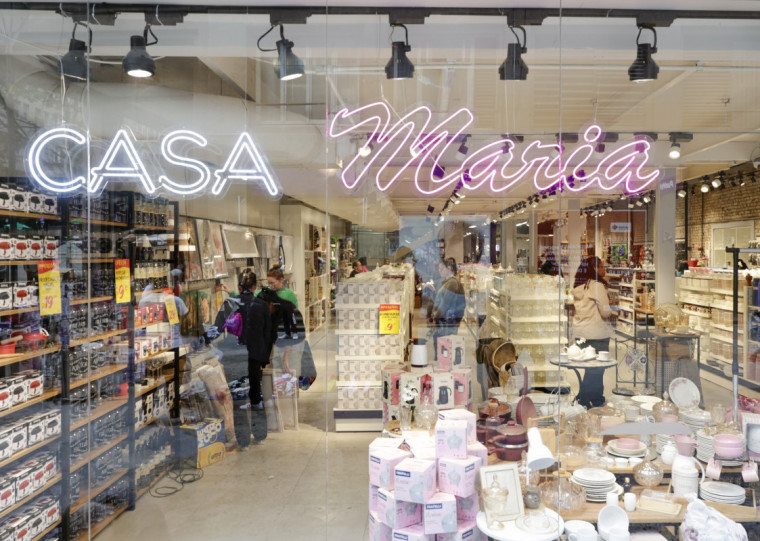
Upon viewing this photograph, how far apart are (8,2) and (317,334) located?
11.5ft

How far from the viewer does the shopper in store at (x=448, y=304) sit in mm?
5777

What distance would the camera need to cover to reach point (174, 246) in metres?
4.59

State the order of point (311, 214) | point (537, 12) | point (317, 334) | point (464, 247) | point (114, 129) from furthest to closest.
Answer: point (464, 247), point (317, 334), point (311, 214), point (114, 129), point (537, 12)

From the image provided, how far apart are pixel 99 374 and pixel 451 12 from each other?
11.6 feet

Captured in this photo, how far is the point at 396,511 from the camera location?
227cm

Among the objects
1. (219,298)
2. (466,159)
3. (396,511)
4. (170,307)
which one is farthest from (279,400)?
(396,511)

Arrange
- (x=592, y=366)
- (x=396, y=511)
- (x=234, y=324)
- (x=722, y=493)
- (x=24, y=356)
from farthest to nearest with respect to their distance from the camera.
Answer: (x=592, y=366), (x=234, y=324), (x=24, y=356), (x=722, y=493), (x=396, y=511)

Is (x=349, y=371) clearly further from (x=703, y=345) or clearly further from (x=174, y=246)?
(x=703, y=345)

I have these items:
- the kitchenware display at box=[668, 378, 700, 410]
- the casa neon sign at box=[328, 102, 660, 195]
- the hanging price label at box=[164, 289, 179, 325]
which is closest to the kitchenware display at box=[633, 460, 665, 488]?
the kitchenware display at box=[668, 378, 700, 410]

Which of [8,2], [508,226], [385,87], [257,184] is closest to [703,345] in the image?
[508,226]

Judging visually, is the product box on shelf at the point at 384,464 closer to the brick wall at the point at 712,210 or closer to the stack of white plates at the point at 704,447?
the stack of white plates at the point at 704,447

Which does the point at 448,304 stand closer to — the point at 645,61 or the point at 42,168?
the point at 645,61

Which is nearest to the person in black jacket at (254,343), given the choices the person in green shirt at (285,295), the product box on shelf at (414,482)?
the person in green shirt at (285,295)

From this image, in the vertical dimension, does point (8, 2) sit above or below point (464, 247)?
above
